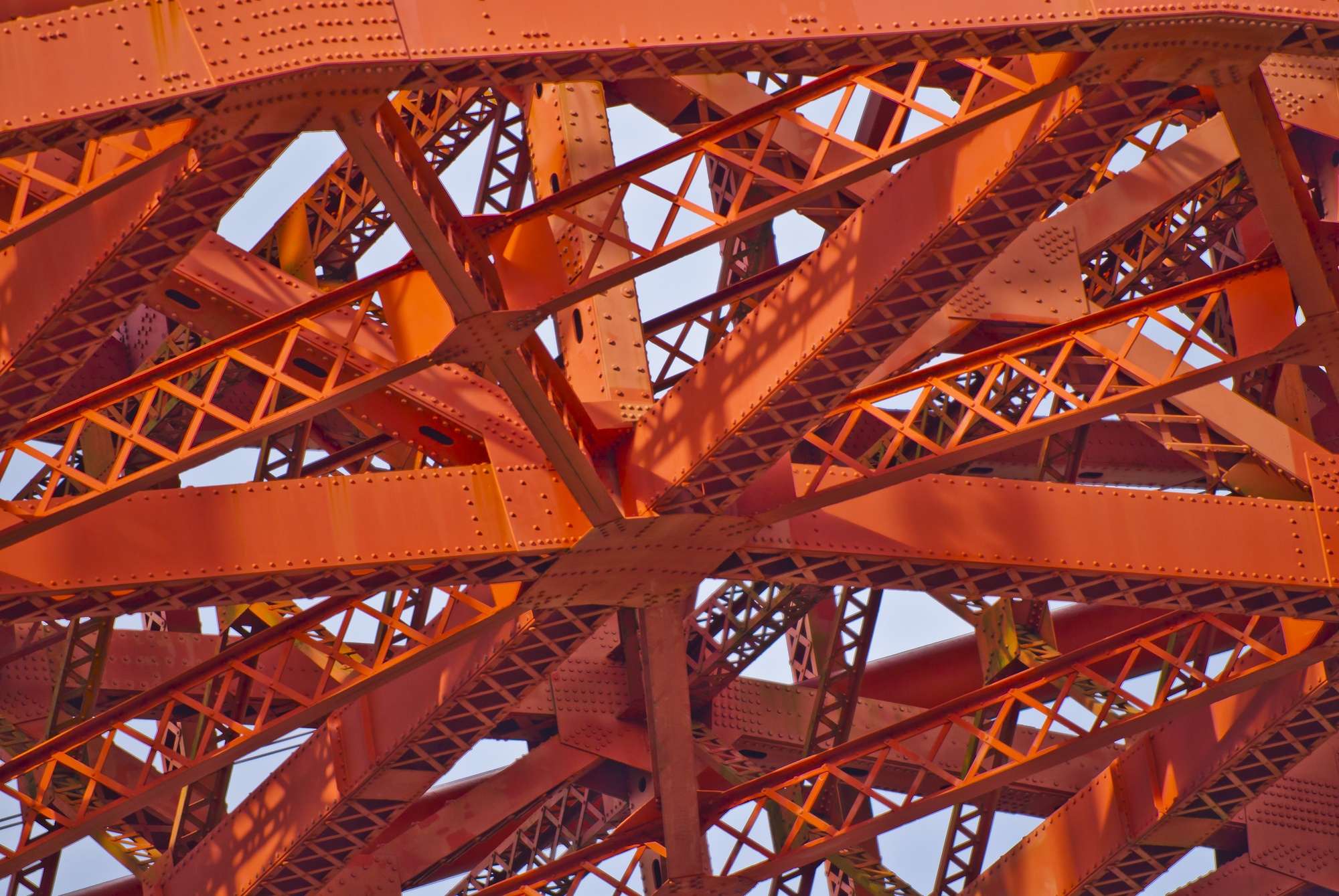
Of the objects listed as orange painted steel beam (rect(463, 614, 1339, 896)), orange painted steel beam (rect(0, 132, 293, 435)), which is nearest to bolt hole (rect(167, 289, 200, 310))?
orange painted steel beam (rect(0, 132, 293, 435))

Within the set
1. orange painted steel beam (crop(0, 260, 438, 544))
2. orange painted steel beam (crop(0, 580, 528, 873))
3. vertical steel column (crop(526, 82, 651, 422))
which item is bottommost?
orange painted steel beam (crop(0, 580, 528, 873))

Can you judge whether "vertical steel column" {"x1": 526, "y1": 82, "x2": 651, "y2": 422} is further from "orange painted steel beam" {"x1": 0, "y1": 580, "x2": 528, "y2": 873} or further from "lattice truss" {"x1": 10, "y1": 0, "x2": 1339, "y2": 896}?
"orange painted steel beam" {"x1": 0, "y1": 580, "x2": 528, "y2": 873}

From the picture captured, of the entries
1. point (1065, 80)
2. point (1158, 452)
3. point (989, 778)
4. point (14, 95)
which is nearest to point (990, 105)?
point (1065, 80)

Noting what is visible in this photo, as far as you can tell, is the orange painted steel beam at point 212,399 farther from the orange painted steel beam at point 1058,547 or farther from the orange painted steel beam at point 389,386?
the orange painted steel beam at point 1058,547

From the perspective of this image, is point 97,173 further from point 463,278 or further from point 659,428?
point 659,428

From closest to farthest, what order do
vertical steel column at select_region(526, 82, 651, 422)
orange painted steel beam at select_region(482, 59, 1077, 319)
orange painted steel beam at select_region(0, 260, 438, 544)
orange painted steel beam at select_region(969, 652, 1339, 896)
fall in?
orange painted steel beam at select_region(482, 59, 1077, 319) → orange painted steel beam at select_region(0, 260, 438, 544) → vertical steel column at select_region(526, 82, 651, 422) → orange painted steel beam at select_region(969, 652, 1339, 896)
